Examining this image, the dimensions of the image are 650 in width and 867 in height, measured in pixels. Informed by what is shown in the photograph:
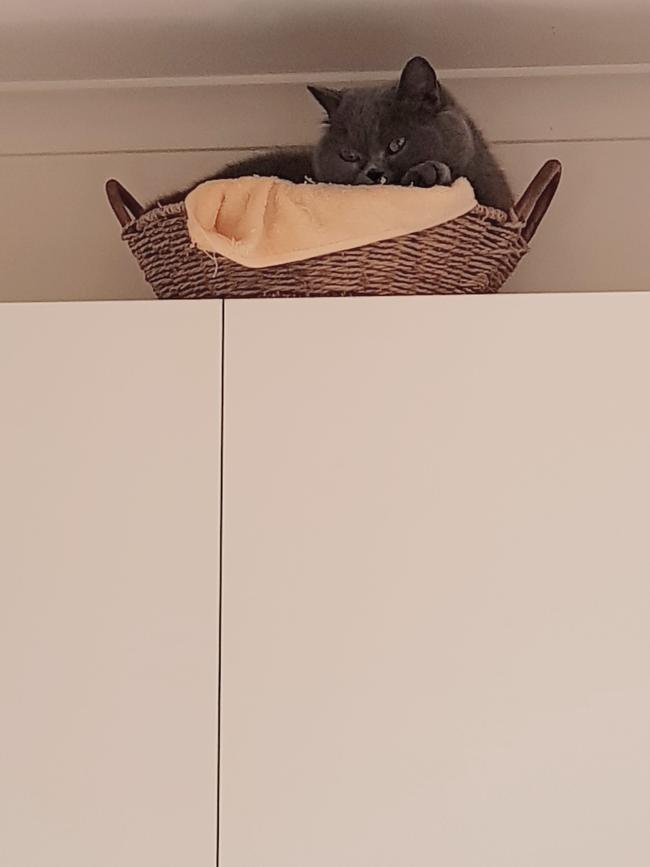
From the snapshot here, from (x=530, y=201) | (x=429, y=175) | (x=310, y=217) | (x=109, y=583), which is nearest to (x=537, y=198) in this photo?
(x=530, y=201)

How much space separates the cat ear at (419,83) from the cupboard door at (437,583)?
23 centimetres

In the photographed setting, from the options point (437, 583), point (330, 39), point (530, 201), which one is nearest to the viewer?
point (437, 583)

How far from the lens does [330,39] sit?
Result: 134 centimetres

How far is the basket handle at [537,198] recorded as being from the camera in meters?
1.20

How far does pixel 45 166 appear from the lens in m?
1.48

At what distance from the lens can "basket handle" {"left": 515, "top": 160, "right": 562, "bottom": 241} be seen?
1203 mm

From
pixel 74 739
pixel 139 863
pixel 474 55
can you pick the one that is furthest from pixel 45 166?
pixel 139 863

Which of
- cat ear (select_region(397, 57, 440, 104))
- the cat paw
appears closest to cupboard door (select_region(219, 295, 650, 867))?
the cat paw

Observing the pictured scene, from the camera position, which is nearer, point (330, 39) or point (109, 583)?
point (109, 583)

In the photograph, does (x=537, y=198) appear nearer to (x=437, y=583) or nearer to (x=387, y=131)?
(x=387, y=131)

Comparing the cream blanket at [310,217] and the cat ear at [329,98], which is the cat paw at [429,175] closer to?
the cream blanket at [310,217]

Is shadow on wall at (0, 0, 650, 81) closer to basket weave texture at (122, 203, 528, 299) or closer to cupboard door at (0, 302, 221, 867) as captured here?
basket weave texture at (122, 203, 528, 299)

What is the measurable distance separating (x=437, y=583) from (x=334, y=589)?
10 centimetres

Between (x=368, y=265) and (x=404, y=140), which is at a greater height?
(x=404, y=140)
